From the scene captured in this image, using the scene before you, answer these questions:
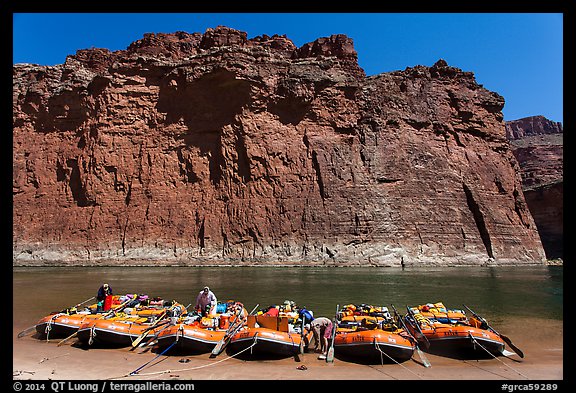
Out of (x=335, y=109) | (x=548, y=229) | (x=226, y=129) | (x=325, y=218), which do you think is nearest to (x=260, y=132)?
(x=226, y=129)

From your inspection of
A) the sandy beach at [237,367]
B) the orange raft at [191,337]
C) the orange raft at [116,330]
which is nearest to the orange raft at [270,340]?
the sandy beach at [237,367]

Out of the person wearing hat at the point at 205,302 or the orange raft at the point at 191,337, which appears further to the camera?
the person wearing hat at the point at 205,302

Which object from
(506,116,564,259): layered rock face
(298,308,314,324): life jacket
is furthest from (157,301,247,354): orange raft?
(506,116,564,259): layered rock face

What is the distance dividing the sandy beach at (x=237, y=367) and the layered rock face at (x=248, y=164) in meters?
33.7

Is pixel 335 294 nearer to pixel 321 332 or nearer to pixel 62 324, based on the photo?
pixel 321 332

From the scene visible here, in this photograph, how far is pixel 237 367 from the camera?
28.5 feet

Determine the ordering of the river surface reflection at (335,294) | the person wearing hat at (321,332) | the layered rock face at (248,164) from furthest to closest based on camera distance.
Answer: the layered rock face at (248,164)
the river surface reflection at (335,294)
the person wearing hat at (321,332)

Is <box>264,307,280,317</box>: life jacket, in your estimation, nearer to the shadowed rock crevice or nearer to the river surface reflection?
the river surface reflection

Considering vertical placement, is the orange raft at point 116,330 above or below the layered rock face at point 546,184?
below

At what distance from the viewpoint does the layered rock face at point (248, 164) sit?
45625mm

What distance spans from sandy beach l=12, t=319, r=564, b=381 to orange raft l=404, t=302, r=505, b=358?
1.04 feet

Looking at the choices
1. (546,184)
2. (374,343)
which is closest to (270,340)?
(374,343)

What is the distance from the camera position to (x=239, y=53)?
51.0 meters

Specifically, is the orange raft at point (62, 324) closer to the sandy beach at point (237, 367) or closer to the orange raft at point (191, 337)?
the sandy beach at point (237, 367)
